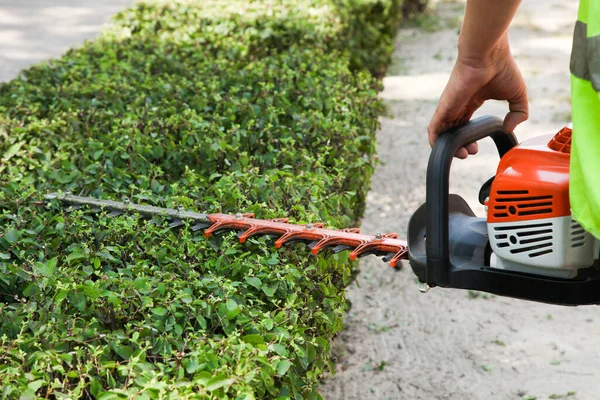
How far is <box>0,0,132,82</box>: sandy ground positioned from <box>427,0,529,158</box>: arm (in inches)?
180

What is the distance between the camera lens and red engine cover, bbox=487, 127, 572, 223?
5.46 feet

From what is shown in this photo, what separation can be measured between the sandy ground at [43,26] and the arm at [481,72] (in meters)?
4.56

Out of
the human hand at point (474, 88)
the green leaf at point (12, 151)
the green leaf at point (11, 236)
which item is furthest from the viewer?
the green leaf at point (12, 151)

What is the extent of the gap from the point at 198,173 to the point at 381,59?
13.9ft

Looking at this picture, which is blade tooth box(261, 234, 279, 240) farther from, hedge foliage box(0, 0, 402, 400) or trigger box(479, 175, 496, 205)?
trigger box(479, 175, 496, 205)

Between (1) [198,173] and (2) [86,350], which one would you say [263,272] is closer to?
(2) [86,350]

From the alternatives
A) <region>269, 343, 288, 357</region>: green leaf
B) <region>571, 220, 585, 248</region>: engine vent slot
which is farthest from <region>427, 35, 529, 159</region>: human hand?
<region>269, 343, 288, 357</region>: green leaf

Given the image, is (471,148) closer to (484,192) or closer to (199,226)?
(484,192)

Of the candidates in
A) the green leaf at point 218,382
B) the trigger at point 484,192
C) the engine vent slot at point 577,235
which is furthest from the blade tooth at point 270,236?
the engine vent slot at point 577,235

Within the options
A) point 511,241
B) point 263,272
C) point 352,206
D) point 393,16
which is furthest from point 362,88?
point 393,16

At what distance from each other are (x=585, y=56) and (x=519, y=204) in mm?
534

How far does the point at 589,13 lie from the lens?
1.23 m

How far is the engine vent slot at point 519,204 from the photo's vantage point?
1683 millimetres

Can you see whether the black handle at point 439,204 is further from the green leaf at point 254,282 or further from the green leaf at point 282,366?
the green leaf at point 254,282
